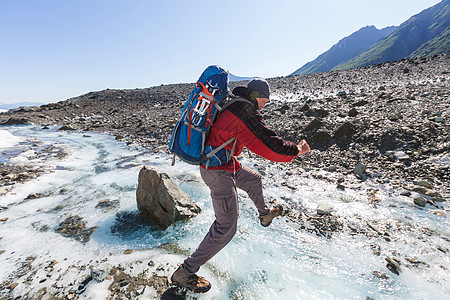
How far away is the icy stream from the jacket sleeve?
6.25 feet

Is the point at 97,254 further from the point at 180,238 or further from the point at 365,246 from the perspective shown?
the point at 365,246

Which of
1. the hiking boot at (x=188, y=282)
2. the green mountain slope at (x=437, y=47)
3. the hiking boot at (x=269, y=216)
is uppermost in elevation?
the green mountain slope at (x=437, y=47)

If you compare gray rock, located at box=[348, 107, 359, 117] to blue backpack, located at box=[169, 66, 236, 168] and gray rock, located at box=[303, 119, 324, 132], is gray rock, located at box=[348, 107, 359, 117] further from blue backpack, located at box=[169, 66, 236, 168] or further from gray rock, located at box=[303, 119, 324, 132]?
blue backpack, located at box=[169, 66, 236, 168]

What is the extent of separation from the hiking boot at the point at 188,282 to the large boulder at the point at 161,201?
5.12 ft

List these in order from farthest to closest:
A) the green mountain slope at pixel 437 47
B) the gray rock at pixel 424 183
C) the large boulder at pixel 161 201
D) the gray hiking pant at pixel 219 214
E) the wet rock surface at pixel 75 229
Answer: the green mountain slope at pixel 437 47
the gray rock at pixel 424 183
the large boulder at pixel 161 201
the wet rock surface at pixel 75 229
the gray hiking pant at pixel 219 214

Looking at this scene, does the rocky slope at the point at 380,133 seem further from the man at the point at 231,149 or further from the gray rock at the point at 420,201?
the man at the point at 231,149

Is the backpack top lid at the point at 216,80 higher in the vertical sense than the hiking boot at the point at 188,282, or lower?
higher

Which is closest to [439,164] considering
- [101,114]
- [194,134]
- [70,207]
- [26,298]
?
[194,134]

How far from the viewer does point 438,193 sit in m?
4.46

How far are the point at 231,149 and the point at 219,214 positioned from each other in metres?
0.84

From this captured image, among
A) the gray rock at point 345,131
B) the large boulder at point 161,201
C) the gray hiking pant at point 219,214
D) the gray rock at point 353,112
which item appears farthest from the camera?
the gray rock at point 353,112

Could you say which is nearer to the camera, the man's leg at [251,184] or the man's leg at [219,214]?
the man's leg at [219,214]

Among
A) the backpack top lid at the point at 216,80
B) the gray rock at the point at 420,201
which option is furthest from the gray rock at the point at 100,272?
the gray rock at the point at 420,201

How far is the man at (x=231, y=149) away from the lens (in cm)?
234
